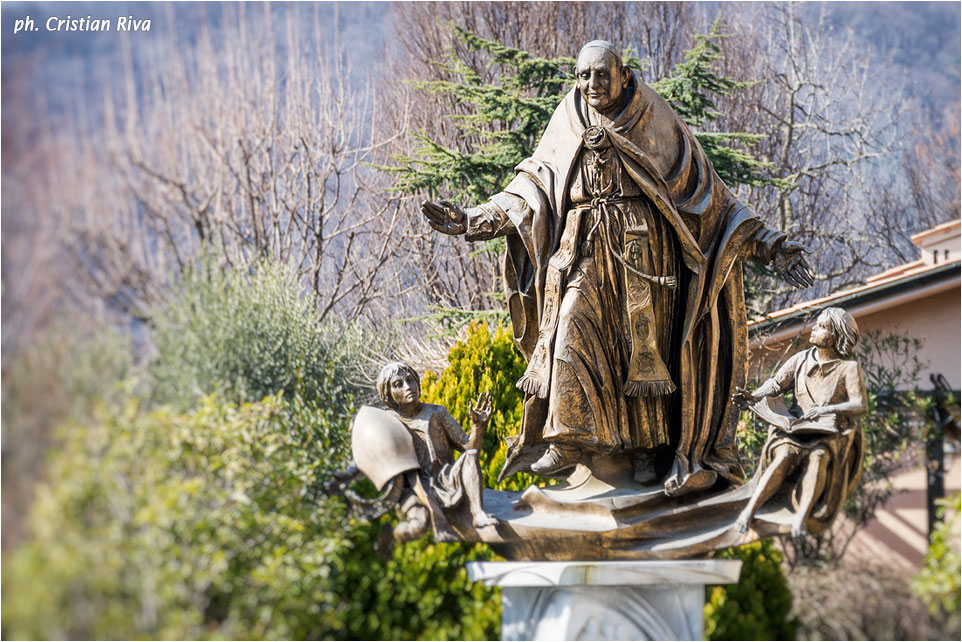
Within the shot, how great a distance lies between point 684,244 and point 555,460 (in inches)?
47.6

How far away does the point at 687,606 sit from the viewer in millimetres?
5012

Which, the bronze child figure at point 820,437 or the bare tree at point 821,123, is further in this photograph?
the bare tree at point 821,123

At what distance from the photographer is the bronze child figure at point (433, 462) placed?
4.98 metres

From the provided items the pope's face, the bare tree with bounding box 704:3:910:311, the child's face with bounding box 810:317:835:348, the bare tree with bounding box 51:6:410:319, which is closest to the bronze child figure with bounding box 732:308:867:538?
the child's face with bounding box 810:317:835:348

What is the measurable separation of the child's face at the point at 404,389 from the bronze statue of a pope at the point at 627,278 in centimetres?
52

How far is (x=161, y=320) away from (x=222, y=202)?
4.88m

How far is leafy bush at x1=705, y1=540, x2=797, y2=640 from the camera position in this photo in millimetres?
7195

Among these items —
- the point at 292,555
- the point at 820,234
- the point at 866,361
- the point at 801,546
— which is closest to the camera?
the point at 292,555

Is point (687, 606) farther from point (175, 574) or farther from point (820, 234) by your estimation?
point (820, 234)

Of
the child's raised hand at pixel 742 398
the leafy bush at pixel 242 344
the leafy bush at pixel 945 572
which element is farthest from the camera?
the leafy bush at pixel 242 344

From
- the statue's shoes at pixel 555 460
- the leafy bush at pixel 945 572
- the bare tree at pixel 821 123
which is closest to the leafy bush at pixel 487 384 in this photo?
the statue's shoes at pixel 555 460

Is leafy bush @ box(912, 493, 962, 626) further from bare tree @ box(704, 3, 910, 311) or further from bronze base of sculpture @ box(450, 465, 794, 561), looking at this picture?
bare tree @ box(704, 3, 910, 311)

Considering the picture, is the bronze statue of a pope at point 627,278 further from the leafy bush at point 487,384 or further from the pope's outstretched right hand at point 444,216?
the leafy bush at point 487,384

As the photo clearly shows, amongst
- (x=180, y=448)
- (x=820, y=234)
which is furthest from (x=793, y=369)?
(x=820, y=234)
